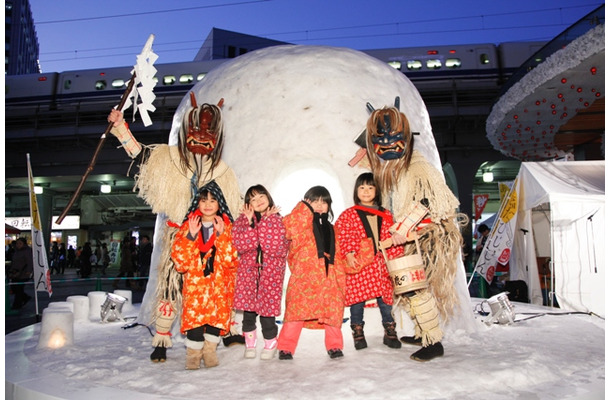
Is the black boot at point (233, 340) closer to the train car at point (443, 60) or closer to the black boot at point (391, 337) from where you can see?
the black boot at point (391, 337)

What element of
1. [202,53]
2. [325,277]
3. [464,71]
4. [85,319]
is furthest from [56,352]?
[202,53]

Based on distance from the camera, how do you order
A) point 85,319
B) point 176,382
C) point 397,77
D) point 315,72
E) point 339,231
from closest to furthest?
point 176,382 → point 339,231 → point 315,72 → point 397,77 → point 85,319

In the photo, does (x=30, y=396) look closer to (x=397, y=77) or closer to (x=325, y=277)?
(x=325, y=277)

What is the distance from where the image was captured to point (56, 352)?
362 cm

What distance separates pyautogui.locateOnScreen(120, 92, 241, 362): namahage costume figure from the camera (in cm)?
352

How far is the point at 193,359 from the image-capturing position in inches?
123

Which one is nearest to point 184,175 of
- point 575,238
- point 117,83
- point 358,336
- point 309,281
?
point 309,281

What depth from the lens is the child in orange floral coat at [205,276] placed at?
124 inches

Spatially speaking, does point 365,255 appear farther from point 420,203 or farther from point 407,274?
point 420,203

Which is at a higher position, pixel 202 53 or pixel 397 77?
pixel 202 53

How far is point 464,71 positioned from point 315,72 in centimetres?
1187

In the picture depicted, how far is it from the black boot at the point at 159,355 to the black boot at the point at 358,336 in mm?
1299

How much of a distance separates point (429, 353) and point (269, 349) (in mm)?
1048

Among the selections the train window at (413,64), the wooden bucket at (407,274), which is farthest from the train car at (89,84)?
the wooden bucket at (407,274)
